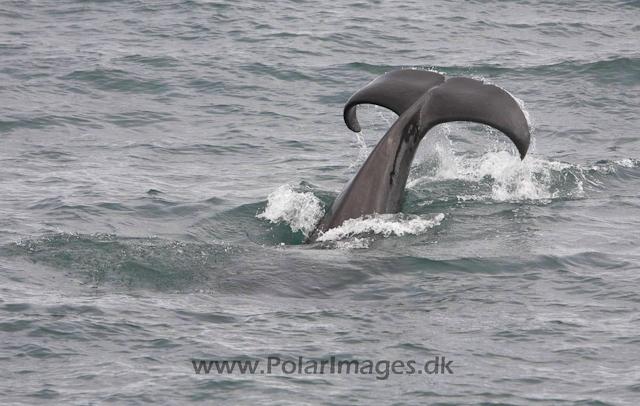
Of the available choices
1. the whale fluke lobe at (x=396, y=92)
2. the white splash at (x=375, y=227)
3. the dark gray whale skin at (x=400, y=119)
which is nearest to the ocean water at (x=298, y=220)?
the white splash at (x=375, y=227)

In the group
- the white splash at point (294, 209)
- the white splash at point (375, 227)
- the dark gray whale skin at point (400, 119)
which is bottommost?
the white splash at point (294, 209)

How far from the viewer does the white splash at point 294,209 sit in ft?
43.9

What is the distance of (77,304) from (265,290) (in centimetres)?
187

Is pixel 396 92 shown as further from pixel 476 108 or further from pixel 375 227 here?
pixel 375 227

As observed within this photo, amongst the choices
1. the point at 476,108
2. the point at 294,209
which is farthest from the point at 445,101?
the point at 294,209

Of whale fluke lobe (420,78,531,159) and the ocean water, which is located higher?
whale fluke lobe (420,78,531,159)

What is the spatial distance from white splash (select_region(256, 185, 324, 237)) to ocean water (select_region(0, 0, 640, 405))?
0.16ft

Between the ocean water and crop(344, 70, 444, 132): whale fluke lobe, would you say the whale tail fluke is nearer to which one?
crop(344, 70, 444, 132): whale fluke lobe

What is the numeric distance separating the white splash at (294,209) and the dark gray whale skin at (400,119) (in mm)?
1499

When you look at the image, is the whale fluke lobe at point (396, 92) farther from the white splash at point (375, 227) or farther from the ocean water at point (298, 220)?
the ocean water at point (298, 220)

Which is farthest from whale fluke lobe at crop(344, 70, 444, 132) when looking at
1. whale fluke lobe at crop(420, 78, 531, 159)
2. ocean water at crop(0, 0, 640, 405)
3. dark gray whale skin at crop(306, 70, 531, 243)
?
ocean water at crop(0, 0, 640, 405)

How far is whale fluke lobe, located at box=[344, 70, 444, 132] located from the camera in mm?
12053

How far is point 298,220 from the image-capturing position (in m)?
13.5

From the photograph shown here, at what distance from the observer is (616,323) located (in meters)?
9.70
